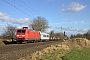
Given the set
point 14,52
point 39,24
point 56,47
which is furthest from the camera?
point 39,24

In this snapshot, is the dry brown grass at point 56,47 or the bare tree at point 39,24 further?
the bare tree at point 39,24

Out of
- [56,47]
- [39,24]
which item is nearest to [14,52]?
[56,47]

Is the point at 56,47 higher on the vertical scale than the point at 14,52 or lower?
higher

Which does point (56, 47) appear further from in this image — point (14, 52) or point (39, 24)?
point (39, 24)

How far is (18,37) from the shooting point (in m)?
43.7

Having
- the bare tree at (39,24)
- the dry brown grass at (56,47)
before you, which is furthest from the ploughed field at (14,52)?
the bare tree at (39,24)

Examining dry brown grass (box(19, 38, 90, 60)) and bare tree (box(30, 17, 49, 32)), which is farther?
bare tree (box(30, 17, 49, 32))

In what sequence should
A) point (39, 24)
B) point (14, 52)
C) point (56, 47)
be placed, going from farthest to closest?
point (39, 24), point (56, 47), point (14, 52)

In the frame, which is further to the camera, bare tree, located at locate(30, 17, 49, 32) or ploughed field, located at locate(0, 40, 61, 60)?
bare tree, located at locate(30, 17, 49, 32)

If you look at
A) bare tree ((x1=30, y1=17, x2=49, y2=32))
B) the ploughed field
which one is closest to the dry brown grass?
the ploughed field

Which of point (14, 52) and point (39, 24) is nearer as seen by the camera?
point (14, 52)

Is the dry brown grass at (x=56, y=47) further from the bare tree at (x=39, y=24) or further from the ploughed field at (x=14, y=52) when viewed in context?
the bare tree at (x=39, y=24)

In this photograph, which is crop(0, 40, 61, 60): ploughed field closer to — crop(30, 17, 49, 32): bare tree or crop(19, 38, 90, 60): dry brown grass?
crop(19, 38, 90, 60): dry brown grass

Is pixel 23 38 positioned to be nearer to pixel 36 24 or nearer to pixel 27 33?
pixel 27 33
